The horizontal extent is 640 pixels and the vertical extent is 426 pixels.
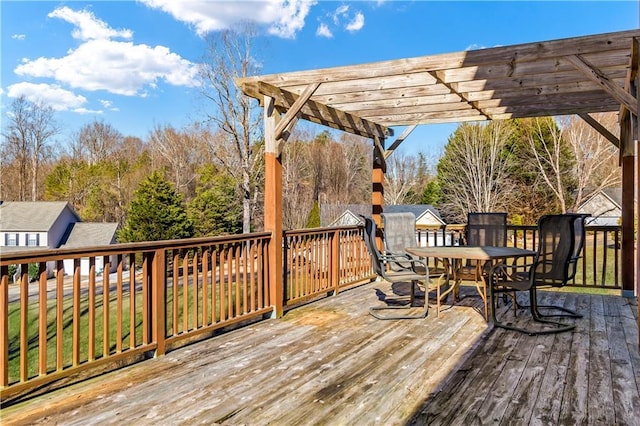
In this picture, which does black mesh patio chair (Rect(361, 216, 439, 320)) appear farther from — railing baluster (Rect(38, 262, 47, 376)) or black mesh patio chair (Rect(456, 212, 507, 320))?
railing baluster (Rect(38, 262, 47, 376))

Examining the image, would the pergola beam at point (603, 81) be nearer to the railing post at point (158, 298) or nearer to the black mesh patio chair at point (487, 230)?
the black mesh patio chair at point (487, 230)

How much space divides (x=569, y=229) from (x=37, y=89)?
28.8m

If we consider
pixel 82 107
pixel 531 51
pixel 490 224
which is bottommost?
pixel 490 224

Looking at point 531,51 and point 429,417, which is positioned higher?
point 531,51

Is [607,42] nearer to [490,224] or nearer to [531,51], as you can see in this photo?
[531,51]

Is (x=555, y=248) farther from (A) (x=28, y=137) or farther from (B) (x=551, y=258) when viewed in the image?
(A) (x=28, y=137)

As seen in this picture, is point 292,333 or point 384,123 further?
point 384,123

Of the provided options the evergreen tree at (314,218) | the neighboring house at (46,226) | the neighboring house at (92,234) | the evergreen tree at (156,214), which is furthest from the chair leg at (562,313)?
the neighboring house at (46,226)

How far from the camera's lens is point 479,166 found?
2072cm

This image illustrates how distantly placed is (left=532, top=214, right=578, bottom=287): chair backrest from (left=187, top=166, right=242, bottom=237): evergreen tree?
62.2ft

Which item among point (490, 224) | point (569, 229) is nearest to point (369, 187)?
point (490, 224)

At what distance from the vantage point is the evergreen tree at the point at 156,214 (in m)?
20.8

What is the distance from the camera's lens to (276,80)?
4.60m

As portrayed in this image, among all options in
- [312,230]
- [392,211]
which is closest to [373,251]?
[312,230]
